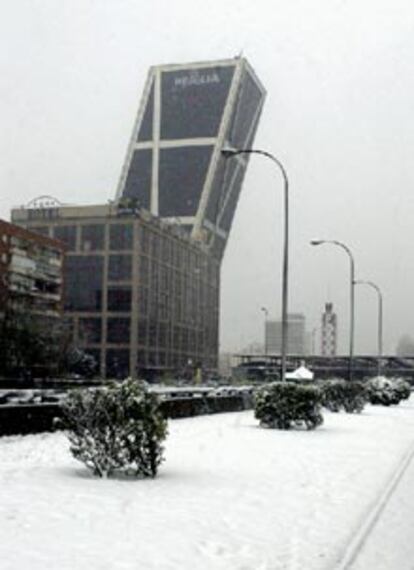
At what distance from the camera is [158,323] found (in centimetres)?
15300

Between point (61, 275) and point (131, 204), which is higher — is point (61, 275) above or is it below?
below

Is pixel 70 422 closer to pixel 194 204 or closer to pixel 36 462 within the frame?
pixel 36 462

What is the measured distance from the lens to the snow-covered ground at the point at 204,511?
7.93m

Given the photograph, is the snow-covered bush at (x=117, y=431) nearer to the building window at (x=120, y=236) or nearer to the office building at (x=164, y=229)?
the office building at (x=164, y=229)

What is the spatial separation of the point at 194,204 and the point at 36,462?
174 meters

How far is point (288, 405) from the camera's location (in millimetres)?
24984

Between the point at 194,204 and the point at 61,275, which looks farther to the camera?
the point at 194,204

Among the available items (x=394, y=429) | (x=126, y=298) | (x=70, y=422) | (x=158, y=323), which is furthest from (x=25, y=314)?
(x=70, y=422)

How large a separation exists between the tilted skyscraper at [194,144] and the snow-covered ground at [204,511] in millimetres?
167834

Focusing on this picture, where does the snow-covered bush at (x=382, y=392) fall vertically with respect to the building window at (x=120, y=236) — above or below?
below

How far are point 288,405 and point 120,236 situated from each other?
402 ft

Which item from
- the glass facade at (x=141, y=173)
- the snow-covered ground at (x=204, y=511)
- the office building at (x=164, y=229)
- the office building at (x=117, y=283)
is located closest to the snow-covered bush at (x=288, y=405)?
the snow-covered ground at (x=204, y=511)

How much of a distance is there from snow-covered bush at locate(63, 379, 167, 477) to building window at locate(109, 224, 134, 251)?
432 feet

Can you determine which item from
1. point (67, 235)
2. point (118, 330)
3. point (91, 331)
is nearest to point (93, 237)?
point (67, 235)
